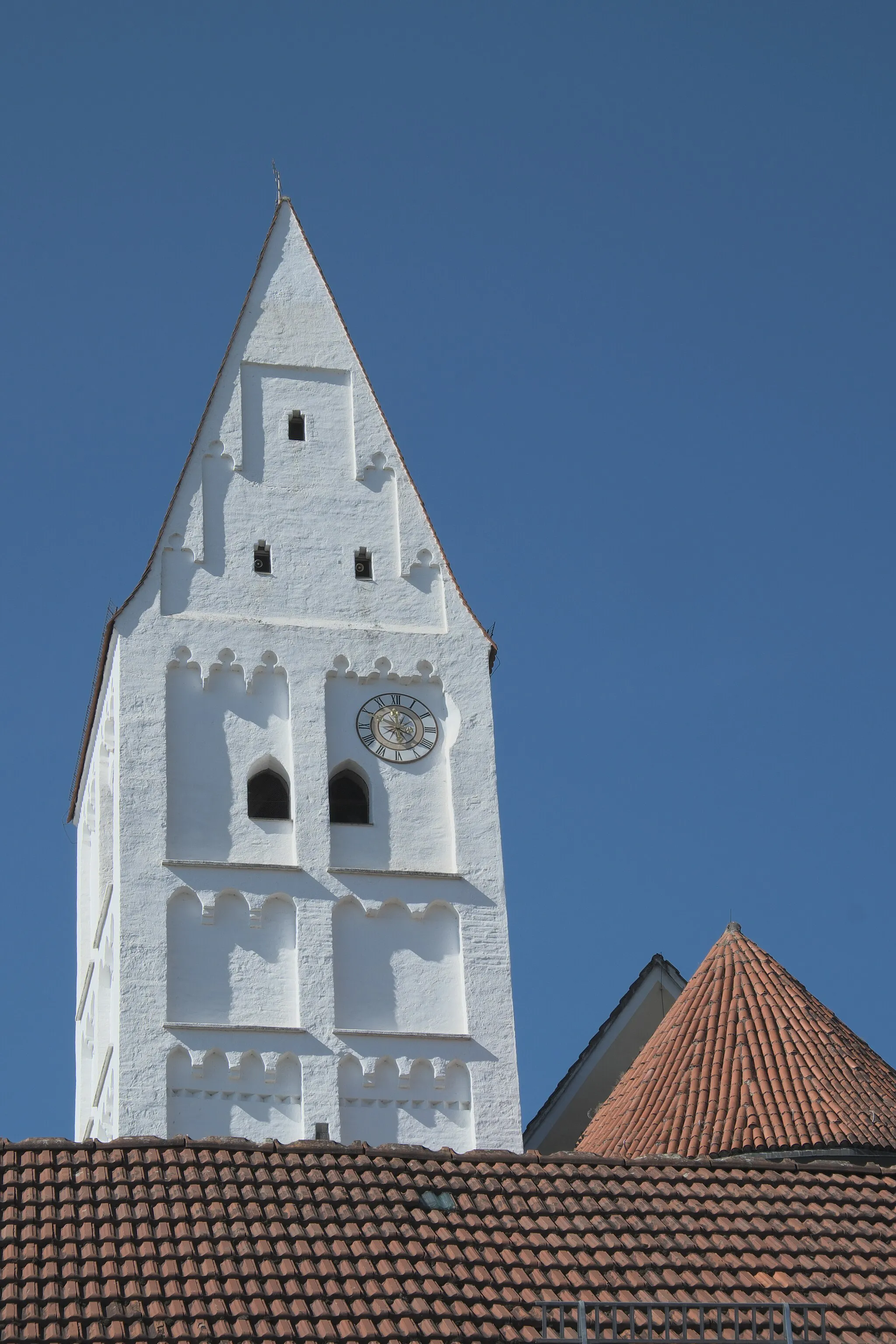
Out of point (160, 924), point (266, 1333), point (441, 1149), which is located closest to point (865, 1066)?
point (441, 1149)

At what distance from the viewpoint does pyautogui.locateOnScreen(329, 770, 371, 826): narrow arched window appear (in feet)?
106

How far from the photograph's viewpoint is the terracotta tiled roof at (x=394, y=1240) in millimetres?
20625

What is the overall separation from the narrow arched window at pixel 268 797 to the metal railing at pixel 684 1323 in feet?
37.8

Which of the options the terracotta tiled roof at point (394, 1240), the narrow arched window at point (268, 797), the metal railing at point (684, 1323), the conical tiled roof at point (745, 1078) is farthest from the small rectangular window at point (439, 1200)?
the narrow arched window at point (268, 797)

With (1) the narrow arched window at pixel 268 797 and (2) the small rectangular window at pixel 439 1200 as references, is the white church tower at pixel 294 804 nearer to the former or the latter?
(1) the narrow arched window at pixel 268 797

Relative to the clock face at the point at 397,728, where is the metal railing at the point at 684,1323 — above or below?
below

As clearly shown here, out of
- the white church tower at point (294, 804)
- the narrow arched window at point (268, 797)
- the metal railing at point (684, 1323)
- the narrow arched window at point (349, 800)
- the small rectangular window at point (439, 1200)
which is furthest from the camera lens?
the narrow arched window at point (349, 800)

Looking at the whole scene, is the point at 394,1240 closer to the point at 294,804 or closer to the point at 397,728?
the point at 294,804

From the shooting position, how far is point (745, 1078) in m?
28.5

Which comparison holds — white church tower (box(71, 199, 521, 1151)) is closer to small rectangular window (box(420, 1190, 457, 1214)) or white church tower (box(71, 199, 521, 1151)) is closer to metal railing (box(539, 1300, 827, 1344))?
small rectangular window (box(420, 1190, 457, 1214))

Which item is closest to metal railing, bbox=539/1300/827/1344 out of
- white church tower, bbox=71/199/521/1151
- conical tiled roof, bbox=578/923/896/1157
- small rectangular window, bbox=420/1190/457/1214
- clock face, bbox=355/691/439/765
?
small rectangular window, bbox=420/1190/457/1214

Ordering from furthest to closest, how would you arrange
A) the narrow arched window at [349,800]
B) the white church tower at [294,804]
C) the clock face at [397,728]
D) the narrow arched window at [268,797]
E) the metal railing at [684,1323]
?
the clock face at [397,728], the narrow arched window at [349,800], the narrow arched window at [268,797], the white church tower at [294,804], the metal railing at [684,1323]

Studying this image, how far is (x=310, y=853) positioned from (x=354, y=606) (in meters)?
3.56

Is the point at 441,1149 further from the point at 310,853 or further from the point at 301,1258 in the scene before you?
the point at 310,853
